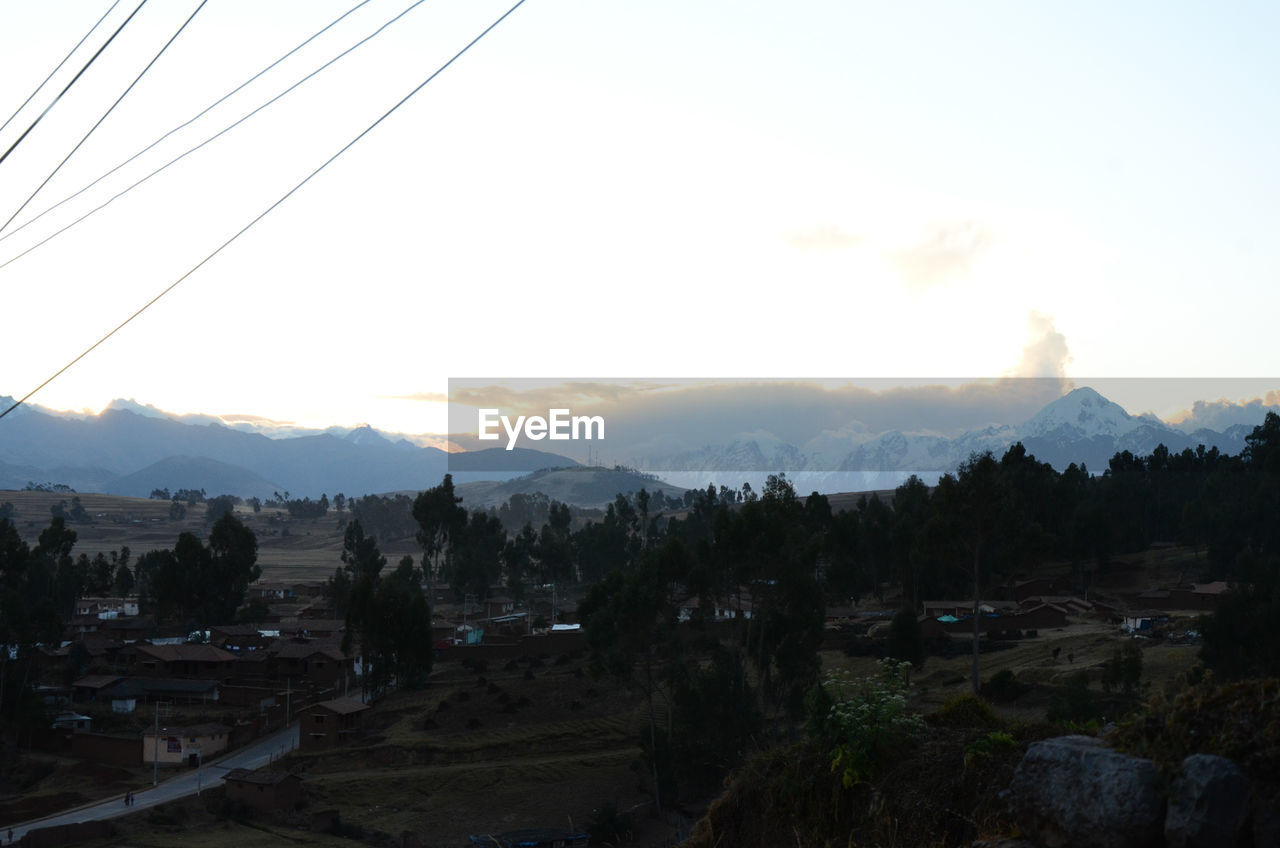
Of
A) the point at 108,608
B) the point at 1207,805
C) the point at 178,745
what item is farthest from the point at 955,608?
the point at 108,608

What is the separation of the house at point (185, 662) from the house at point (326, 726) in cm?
1657

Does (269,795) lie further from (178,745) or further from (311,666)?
(311,666)

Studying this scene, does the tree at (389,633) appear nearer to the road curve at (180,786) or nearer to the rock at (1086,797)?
the road curve at (180,786)

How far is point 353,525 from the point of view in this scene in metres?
115

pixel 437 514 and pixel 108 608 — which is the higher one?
pixel 437 514

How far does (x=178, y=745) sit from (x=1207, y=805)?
2064 inches

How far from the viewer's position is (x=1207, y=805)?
5.89m

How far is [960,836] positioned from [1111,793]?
66.2 inches

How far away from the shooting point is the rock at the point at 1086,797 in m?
6.18

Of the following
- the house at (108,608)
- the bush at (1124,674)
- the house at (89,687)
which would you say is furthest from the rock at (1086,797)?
the house at (108,608)

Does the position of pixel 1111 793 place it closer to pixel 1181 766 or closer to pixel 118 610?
pixel 1181 766

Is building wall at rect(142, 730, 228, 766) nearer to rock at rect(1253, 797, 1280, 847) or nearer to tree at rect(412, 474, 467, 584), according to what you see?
tree at rect(412, 474, 467, 584)

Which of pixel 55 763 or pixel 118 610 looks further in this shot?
pixel 118 610

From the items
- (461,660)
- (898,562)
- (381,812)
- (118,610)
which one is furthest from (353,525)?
(381,812)
